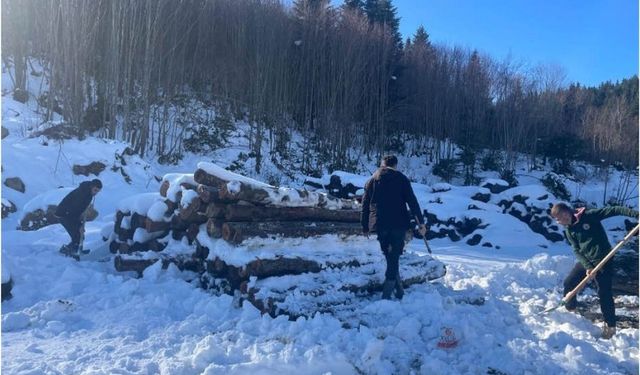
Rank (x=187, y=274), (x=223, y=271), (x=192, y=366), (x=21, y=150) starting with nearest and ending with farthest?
(x=192, y=366), (x=223, y=271), (x=187, y=274), (x=21, y=150)

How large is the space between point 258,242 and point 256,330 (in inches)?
65.8

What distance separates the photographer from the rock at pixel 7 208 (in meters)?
12.5

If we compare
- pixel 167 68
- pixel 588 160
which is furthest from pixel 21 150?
pixel 588 160

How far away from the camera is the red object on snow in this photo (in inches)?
211

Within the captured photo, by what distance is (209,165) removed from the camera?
7.62m

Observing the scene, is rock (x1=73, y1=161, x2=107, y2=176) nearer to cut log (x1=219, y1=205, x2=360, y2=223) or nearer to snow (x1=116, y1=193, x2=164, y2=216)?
snow (x1=116, y1=193, x2=164, y2=216)

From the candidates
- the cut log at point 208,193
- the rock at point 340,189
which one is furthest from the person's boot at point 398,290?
the rock at point 340,189

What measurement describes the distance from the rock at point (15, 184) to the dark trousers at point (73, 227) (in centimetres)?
590

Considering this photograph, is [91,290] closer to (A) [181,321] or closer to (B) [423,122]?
(A) [181,321]

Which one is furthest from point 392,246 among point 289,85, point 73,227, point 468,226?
point 289,85

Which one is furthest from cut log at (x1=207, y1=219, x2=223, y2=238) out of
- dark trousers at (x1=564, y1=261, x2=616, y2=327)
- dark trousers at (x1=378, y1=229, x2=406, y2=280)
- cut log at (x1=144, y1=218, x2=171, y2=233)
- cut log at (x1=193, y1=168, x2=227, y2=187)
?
dark trousers at (x1=564, y1=261, x2=616, y2=327)

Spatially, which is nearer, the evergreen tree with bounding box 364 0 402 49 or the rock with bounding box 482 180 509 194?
the rock with bounding box 482 180 509 194

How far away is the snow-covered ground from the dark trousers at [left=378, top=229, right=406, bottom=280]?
0.42 meters

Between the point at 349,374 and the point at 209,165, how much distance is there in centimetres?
395
